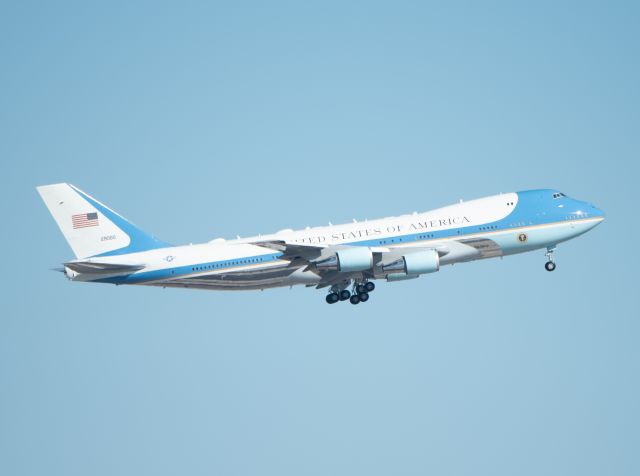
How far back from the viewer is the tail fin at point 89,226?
6103 cm

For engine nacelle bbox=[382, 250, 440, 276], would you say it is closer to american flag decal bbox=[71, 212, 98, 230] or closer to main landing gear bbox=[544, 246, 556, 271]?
main landing gear bbox=[544, 246, 556, 271]

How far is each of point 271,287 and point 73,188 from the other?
609 inches

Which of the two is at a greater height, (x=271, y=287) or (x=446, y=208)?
(x=446, y=208)

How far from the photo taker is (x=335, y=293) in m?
62.7

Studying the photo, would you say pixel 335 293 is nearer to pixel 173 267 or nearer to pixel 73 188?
pixel 173 267

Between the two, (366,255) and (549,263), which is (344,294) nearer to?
(366,255)

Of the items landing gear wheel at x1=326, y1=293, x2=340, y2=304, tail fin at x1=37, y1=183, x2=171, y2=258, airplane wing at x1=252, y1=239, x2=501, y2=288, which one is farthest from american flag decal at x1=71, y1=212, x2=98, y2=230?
landing gear wheel at x1=326, y1=293, x2=340, y2=304

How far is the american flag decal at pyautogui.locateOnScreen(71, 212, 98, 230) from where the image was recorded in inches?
2421

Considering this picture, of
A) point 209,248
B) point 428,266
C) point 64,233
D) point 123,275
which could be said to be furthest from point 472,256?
point 64,233

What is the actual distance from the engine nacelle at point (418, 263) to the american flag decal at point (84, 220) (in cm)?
2056

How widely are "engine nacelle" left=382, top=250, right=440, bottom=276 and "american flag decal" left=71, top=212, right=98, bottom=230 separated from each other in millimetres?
20562

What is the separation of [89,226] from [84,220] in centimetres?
57

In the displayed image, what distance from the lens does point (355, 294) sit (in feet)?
203

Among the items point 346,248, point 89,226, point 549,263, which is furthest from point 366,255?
point 89,226
